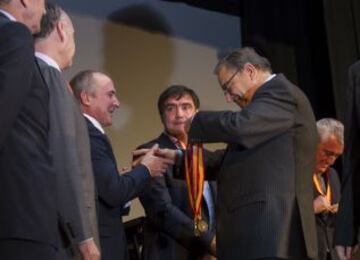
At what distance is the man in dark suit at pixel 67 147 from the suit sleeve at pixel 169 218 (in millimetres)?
1051

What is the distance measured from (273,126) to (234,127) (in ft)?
0.45

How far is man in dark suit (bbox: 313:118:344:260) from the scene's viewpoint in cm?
385

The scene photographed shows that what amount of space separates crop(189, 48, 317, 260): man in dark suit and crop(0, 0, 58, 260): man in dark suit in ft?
3.56

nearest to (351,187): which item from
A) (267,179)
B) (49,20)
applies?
(267,179)

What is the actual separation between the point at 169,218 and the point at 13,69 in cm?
186

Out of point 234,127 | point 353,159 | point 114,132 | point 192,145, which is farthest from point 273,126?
point 114,132

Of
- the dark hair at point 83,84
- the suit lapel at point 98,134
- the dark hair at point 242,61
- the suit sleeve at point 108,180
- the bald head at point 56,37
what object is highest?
the bald head at point 56,37

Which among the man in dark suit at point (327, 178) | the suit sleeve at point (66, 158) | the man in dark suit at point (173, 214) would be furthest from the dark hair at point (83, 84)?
the man in dark suit at point (327, 178)

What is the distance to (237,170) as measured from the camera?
3053 millimetres

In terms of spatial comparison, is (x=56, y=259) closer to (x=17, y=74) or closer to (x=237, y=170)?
(x=17, y=74)

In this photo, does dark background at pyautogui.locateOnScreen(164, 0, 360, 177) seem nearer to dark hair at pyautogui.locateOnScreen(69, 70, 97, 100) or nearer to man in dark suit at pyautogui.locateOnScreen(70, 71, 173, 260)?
dark hair at pyautogui.locateOnScreen(69, 70, 97, 100)

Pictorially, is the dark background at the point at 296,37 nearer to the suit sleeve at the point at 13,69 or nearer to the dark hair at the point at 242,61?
the dark hair at the point at 242,61

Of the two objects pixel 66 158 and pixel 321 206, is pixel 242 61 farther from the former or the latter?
pixel 66 158

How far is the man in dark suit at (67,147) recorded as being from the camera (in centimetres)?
231
